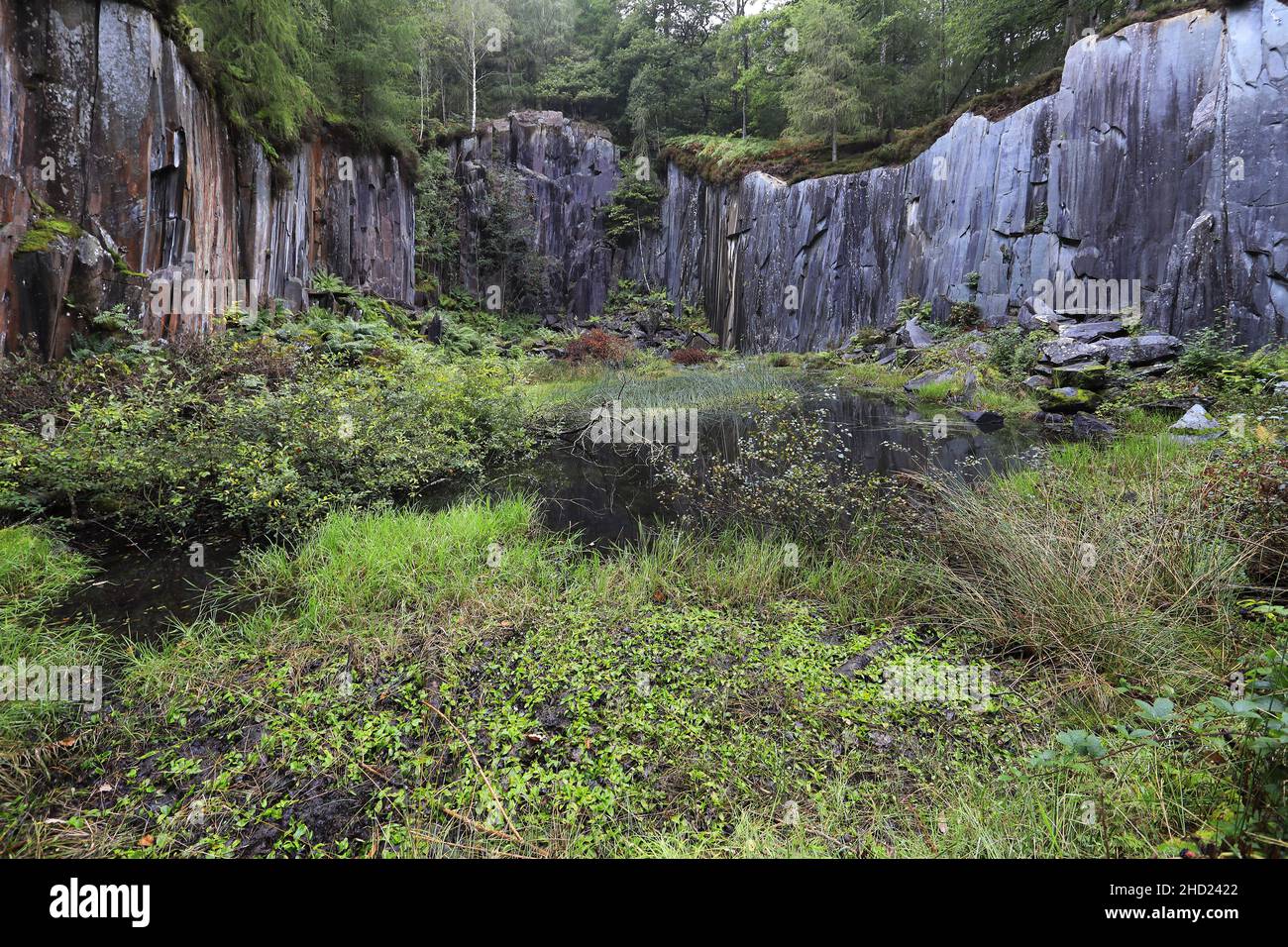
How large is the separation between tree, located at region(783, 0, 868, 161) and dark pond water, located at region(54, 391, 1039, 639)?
1208 centimetres

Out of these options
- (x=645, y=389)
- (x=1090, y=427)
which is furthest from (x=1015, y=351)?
(x=645, y=389)

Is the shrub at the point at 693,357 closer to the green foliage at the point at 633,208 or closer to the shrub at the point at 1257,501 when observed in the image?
the green foliage at the point at 633,208

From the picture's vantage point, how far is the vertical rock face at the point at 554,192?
21422 millimetres

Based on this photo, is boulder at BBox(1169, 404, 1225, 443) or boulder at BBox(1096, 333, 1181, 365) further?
boulder at BBox(1096, 333, 1181, 365)

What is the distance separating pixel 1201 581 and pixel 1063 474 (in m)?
2.02

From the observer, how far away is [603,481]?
5.94 m

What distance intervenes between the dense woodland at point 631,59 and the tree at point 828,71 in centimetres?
5

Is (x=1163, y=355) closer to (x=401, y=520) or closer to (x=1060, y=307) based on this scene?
(x=1060, y=307)

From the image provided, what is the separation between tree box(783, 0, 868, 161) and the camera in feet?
55.0

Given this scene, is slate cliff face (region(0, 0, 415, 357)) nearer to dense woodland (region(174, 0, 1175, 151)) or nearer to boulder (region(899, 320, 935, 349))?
dense woodland (region(174, 0, 1175, 151))

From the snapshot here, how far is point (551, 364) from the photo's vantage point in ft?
43.8

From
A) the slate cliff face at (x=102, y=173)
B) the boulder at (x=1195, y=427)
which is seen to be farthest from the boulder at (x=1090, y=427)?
the slate cliff face at (x=102, y=173)

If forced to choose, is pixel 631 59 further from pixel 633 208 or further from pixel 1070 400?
pixel 1070 400

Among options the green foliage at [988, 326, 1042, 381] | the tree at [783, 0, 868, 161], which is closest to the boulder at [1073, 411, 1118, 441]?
the green foliage at [988, 326, 1042, 381]
